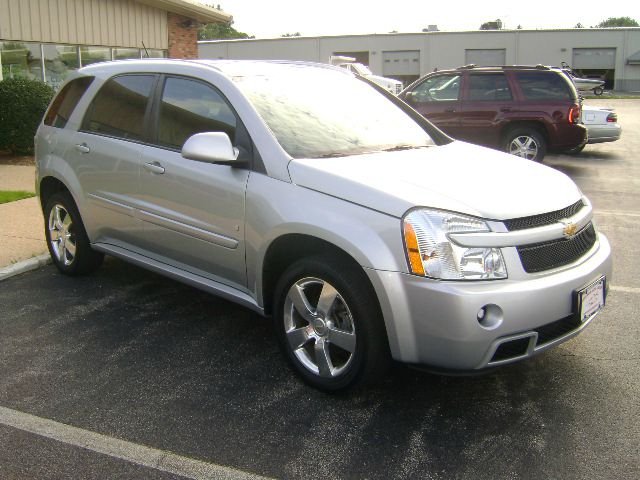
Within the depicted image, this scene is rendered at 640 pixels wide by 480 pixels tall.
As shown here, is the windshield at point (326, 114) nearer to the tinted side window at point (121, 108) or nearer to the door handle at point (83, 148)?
the tinted side window at point (121, 108)

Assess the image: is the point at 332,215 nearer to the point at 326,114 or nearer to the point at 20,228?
the point at 326,114

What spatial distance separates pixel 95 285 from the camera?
5715 mm

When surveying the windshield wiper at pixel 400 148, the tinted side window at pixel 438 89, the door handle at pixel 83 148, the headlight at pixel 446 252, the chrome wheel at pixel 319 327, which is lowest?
the chrome wheel at pixel 319 327

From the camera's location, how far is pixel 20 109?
12.1 m

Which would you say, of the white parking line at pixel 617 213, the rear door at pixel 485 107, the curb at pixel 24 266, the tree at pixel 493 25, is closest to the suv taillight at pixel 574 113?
the rear door at pixel 485 107

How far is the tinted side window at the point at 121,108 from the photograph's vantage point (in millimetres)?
4938

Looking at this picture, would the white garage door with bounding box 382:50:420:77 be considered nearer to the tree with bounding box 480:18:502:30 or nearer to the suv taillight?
the tree with bounding box 480:18:502:30

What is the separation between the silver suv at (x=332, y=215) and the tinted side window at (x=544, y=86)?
25.8 ft

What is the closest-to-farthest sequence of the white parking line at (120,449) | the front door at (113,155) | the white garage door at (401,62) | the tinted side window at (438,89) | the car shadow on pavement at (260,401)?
the white parking line at (120,449), the car shadow on pavement at (260,401), the front door at (113,155), the tinted side window at (438,89), the white garage door at (401,62)

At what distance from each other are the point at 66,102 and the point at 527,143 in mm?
8634

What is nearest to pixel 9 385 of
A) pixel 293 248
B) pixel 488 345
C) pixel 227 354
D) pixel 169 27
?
pixel 227 354

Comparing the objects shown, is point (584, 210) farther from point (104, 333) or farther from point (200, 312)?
point (104, 333)

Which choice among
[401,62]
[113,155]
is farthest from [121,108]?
[401,62]

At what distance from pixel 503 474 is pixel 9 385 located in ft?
8.82
